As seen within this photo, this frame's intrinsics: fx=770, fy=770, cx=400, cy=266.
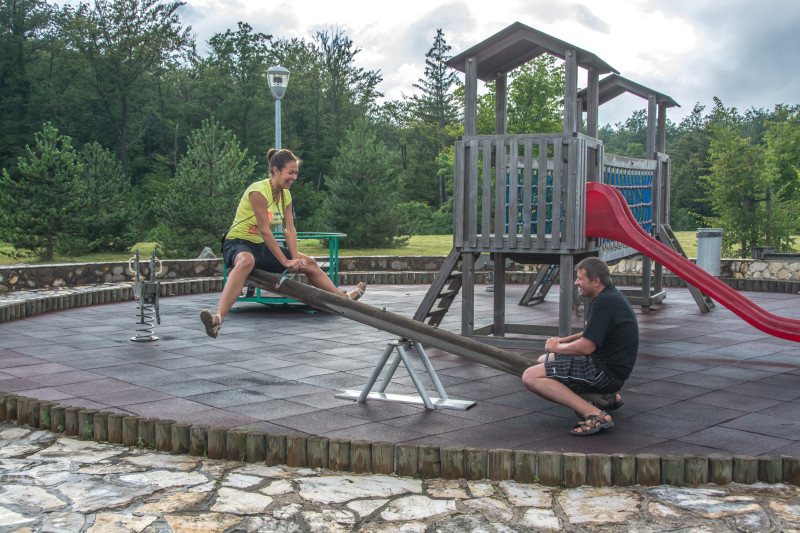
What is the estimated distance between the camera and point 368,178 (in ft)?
83.8

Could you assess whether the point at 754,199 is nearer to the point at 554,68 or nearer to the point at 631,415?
the point at 554,68

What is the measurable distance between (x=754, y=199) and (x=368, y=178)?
1168cm

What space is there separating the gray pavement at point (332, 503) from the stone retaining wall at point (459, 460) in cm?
7

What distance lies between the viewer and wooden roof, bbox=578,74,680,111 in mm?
10953

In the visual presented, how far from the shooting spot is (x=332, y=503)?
386 cm

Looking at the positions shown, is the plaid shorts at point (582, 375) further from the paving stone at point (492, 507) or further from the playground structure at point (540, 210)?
the playground structure at point (540, 210)

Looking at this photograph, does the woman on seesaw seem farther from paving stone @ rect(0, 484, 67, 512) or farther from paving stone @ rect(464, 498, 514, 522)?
paving stone @ rect(464, 498, 514, 522)

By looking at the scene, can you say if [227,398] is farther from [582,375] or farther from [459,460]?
[582,375]

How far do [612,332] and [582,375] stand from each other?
334 millimetres

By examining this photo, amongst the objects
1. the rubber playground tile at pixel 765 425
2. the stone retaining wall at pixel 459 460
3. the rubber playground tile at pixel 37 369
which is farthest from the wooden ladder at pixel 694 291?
the rubber playground tile at pixel 37 369

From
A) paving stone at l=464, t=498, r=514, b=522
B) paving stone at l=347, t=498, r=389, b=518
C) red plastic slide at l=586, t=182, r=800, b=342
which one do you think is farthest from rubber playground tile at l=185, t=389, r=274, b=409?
red plastic slide at l=586, t=182, r=800, b=342

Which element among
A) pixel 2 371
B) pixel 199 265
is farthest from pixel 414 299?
pixel 2 371

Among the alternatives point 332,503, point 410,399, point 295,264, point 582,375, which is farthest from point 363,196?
point 332,503

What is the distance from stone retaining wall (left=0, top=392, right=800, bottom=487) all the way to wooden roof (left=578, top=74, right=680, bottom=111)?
25.5 feet
